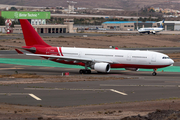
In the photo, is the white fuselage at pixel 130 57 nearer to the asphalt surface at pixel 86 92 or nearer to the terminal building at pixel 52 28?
the asphalt surface at pixel 86 92

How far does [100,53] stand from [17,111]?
27.5m

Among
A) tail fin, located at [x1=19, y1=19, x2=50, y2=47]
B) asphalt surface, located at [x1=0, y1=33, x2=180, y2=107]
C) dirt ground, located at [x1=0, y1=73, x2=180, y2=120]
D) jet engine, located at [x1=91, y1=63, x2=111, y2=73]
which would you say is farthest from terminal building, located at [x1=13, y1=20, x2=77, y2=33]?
dirt ground, located at [x1=0, y1=73, x2=180, y2=120]

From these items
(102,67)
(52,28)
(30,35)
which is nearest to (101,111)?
(102,67)

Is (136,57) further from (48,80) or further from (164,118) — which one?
(164,118)

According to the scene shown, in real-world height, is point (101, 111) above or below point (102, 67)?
above

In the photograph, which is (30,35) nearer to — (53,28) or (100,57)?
(100,57)

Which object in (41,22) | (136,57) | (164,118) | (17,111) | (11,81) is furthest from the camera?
(41,22)

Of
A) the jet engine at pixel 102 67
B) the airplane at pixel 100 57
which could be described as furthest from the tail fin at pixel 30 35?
the jet engine at pixel 102 67

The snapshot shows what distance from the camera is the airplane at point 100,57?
45.8 meters

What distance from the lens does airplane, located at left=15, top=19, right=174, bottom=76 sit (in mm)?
45844

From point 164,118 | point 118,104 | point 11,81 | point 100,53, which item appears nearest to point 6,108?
point 118,104

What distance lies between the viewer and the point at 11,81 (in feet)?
126

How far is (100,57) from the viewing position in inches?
1908

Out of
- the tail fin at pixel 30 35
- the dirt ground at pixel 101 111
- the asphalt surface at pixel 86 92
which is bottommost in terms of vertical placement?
the asphalt surface at pixel 86 92
